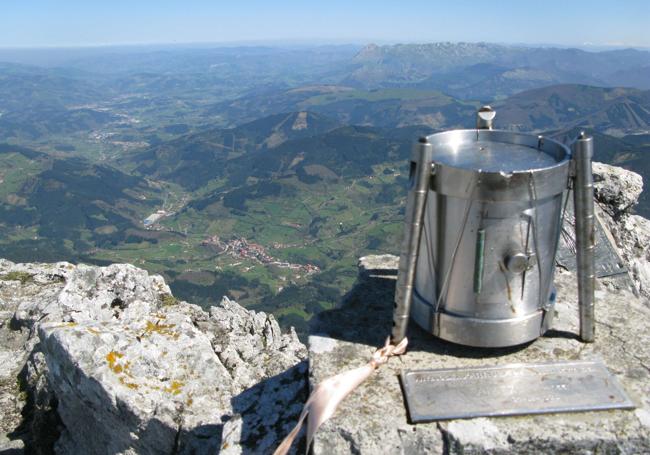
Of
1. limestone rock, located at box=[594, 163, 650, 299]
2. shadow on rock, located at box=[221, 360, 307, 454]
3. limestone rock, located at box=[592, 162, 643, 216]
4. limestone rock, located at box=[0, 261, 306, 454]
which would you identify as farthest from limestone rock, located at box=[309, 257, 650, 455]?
limestone rock, located at box=[592, 162, 643, 216]

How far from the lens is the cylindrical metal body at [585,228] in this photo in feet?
16.1

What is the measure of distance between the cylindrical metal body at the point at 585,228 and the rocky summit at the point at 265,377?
1.19ft

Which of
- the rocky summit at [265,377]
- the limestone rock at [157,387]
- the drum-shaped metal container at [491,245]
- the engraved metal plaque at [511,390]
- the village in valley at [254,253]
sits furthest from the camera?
the village in valley at [254,253]

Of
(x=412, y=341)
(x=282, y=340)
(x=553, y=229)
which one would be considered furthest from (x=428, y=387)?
(x=282, y=340)

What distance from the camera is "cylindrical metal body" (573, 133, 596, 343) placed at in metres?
4.90

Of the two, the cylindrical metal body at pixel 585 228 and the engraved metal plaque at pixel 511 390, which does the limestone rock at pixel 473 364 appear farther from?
the cylindrical metal body at pixel 585 228

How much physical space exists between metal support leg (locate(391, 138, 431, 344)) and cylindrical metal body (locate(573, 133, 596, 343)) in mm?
1505

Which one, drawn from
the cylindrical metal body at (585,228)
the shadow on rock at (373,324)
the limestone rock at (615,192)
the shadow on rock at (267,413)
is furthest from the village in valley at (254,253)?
the cylindrical metal body at (585,228)

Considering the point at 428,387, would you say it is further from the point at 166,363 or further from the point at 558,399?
the point at 166,363

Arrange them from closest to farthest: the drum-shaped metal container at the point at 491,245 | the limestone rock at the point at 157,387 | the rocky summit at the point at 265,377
→ the rocky summit at the point at 265,377 < the drum-shaped metal container at the point at 491,245 < the limestone rock at the point at 157,387

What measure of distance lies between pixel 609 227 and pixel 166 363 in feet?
28.0

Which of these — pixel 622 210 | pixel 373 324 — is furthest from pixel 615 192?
pixel 373 324

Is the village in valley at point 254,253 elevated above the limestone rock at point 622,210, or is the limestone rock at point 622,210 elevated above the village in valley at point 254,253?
the limestone rock at point 622,210

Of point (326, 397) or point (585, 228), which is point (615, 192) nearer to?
point (585, 228)
